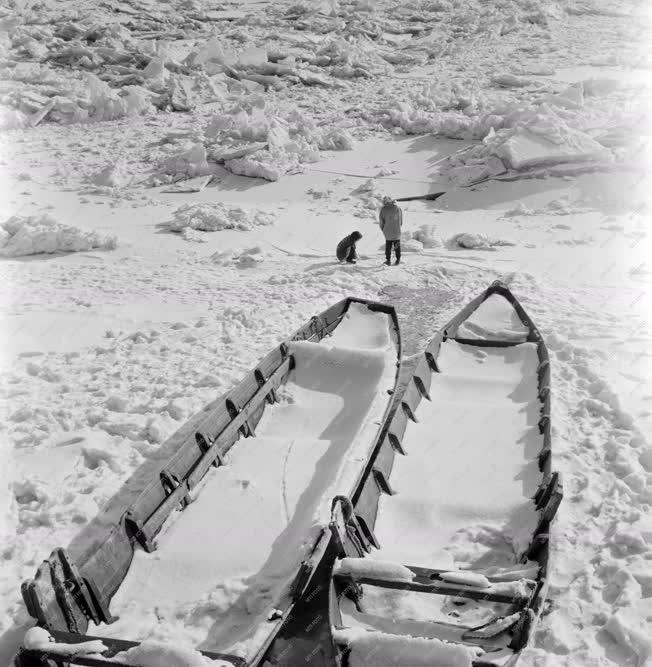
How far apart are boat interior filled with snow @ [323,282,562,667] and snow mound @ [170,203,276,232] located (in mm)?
6984

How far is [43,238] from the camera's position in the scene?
473 inches

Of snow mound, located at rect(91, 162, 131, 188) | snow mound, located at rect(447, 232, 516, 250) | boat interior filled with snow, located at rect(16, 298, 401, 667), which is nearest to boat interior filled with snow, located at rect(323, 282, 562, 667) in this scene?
boat interior filled with snow, located at rect(16, 298, 401, 667)

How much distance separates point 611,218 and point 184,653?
12891 millimetres

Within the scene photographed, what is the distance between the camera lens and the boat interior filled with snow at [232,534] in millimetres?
3725

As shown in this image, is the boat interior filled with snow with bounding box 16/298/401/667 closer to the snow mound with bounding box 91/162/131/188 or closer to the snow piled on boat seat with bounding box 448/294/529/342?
the snow piled on boat seat with bounding box 448/294/529/342

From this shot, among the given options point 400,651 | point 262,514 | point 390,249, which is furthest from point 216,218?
point 400,651

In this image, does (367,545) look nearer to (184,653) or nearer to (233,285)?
(184,653)

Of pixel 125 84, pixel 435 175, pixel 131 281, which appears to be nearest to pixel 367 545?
pixel 131 281

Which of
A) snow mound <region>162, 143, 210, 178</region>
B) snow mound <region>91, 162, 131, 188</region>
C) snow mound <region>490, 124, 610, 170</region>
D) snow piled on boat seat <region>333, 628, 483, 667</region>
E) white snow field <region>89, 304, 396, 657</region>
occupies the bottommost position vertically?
white snow field <region>89, 304, 396, 657</region>

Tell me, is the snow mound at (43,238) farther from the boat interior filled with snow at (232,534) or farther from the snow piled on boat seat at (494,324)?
the snow piled on boat seat at (494,324)

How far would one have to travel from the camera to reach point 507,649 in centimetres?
370

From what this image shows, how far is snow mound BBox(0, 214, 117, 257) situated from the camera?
11.9 meters

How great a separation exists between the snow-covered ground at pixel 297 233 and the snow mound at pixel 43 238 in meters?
0.04

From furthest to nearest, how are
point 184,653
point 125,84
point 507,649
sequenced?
point 125,84 < point 507,649 < point 184,653
